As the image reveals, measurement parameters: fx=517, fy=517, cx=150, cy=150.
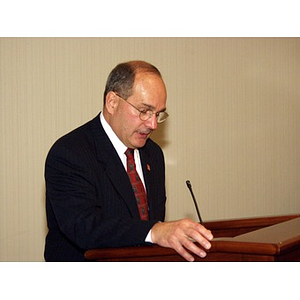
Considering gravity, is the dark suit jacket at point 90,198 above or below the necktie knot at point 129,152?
below

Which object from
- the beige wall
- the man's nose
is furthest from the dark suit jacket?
the beige wall

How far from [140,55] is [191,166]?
1060 mm

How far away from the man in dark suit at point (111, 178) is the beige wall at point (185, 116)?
3.88 ft

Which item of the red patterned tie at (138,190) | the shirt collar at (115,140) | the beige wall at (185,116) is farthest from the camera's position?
the beige wall at (185,116)

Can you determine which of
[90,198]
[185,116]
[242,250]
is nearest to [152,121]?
[90,198]

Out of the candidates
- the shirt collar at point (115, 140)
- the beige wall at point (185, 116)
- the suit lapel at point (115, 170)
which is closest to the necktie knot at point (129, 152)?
the shirt collar at point (115, 140)

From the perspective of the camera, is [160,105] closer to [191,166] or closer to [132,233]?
[132,233]

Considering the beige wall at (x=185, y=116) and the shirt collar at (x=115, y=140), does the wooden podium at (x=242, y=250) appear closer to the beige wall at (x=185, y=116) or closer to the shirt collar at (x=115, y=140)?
the shirt collar at (x=115, y=140)

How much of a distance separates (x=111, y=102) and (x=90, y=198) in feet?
2.08

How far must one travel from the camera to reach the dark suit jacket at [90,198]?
7.09 ft

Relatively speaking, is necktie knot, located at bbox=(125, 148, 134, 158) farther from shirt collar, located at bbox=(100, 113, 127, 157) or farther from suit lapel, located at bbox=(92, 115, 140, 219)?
suit lapel, located at bbox=(92, 115, 140, 219)

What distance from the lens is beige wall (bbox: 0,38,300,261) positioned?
3793mm

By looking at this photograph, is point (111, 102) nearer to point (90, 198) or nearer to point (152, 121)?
point (152, 121)
